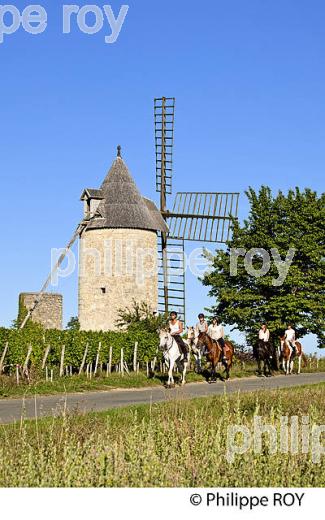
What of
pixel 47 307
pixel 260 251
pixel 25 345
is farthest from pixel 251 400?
pixel 260 251

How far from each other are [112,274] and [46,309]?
3529 millimetres

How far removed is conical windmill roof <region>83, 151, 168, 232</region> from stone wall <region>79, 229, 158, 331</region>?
0.39m

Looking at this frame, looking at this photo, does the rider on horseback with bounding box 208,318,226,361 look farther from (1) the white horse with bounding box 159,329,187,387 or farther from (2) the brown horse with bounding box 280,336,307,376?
(2) the brown horse with bounding box 280,336,307,376

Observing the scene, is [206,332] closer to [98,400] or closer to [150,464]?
[98,400]

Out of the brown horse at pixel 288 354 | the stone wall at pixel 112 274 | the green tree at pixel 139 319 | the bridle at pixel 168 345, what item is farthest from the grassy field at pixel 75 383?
the stone wall at pixel 112 274

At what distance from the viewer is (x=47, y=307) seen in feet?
149

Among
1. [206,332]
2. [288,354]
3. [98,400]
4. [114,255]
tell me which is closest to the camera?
[98,400]

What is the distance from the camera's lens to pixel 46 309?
149 feet

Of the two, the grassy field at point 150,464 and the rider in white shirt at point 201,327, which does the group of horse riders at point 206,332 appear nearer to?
the rider in white shirt at point 201,327

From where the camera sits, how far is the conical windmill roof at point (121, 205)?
154 feet

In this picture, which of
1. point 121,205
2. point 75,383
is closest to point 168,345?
point 75,383

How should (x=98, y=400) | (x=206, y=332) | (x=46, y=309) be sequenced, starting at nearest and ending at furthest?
(x=98, y=400), (x=206, y=332), (x=46, y=309)

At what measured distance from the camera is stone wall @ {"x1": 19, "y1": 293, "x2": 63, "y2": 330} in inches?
1774
